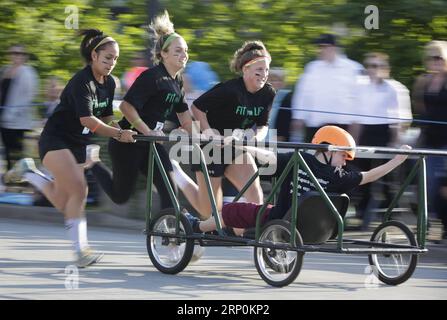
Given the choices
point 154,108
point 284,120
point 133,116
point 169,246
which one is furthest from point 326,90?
point 169,246

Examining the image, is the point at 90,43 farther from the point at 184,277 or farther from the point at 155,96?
the point at 184,277

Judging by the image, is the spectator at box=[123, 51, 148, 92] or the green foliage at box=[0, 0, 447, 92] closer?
the spectator at box=[123, 51, 148, 92]

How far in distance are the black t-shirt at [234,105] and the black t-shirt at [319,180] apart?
3.01 ft

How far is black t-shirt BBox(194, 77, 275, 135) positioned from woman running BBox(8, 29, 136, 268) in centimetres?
74

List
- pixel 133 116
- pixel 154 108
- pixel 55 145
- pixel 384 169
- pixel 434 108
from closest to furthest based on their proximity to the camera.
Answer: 1. pixel 384 169
2. pixel 55 145
3. pixel 133 116
4. pixel 154 108
5. pixel 434 108

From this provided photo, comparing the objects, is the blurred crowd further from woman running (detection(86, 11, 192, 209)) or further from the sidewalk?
woman running (detection(86, 11, 192, 209))

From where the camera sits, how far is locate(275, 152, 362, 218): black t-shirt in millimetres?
7961

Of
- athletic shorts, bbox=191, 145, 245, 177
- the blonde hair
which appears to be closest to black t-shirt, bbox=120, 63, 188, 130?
the blonde hair

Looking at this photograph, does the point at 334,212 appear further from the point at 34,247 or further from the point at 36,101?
the point at 36,101

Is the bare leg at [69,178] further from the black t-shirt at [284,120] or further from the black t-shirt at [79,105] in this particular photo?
the black t-shirt at [284,120]

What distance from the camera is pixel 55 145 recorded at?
8.62 metres

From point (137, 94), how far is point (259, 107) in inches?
36.9

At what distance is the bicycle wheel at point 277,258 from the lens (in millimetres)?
7832

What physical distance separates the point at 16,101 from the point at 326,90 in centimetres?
367
